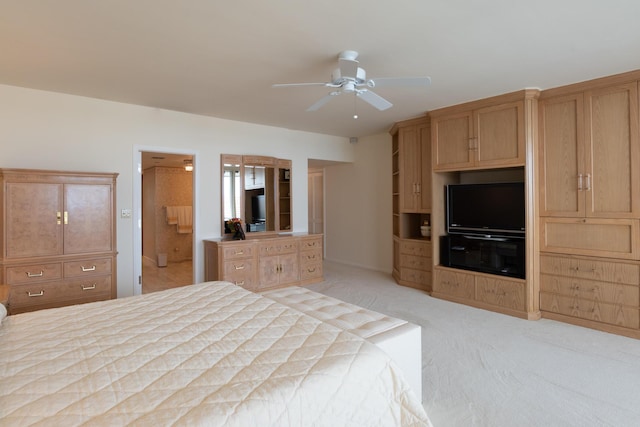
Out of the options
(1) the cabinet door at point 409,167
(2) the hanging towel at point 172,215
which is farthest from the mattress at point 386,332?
(2) the hanging towel at point 172,215

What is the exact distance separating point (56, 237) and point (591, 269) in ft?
17.8

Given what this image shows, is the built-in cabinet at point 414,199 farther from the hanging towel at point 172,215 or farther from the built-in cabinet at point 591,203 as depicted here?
the hanging towel at point 172,215

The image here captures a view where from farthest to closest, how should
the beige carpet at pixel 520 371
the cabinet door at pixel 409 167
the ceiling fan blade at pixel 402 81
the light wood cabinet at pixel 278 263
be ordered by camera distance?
the cabinet door at pixel 409 167 < the light wood cabinet at pixel 278 263 < the ceiling fan blade at pixel 402 81 < the beige carpet at pixel 520 371

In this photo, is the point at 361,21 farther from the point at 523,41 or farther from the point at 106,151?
the point at 106,151

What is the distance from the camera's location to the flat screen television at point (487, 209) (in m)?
4.02

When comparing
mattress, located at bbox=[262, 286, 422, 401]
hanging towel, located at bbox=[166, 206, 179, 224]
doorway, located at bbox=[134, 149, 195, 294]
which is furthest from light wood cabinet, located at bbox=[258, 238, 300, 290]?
hanging towel, located at bbox=[166, 206, 179, 224]

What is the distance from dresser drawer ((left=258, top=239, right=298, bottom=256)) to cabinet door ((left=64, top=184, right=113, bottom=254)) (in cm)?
191

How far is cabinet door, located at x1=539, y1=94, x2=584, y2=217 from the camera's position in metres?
3.65

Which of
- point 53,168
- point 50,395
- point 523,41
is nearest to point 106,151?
point 53,168

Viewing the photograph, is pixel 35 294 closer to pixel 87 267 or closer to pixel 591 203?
pixel 87 267

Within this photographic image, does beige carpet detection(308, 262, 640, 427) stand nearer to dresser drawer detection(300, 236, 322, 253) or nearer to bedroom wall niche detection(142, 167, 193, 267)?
dresser drawer detection(300, 236, 322, 253)

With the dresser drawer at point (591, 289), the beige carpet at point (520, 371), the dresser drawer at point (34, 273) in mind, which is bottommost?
the beige carpet at point (520, 371)

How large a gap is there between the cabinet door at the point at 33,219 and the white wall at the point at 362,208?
482cm

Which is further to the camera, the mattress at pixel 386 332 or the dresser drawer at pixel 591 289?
the dresser drawer at pixel 591 289
